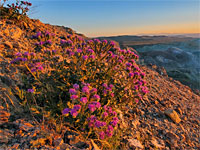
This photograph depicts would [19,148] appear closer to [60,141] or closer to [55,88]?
[60,141]

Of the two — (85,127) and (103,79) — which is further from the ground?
(103,79)

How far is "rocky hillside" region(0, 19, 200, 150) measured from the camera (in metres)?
2.34

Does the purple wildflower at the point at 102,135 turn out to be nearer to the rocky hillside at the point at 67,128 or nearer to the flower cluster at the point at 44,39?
the rocky hillside at the point at 67,128

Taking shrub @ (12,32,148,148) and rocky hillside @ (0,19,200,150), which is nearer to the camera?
rocky hillside @ (0,19,200,150)

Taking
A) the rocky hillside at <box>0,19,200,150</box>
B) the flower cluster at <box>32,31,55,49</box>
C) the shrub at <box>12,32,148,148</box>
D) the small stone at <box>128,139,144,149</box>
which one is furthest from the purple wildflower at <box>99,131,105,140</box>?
the flower cluster at <box>32,31,55,49</box>

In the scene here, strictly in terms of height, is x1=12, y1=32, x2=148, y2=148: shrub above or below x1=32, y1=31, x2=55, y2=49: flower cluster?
below

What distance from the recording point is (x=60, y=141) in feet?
7.87

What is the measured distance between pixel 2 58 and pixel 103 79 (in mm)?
2580

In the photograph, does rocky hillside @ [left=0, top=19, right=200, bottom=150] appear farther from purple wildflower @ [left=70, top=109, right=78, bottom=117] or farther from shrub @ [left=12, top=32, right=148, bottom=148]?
purple wildflower @ [left=70, top=109, right=78, bottom=117]

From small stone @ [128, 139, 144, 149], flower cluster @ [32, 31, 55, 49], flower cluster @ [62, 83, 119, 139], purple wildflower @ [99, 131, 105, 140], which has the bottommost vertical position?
small stone @ [128, 139, 144, 149]

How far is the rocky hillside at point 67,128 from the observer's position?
2336mm

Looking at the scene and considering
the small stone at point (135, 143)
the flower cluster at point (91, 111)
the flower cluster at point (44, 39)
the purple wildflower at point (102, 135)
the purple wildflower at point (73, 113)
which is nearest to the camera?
the purple wildflower at point (73, 113)

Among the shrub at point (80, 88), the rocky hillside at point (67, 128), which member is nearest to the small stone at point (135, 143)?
the rocky hillside at point (67, 128)

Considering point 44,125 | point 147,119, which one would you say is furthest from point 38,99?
point 147,119
